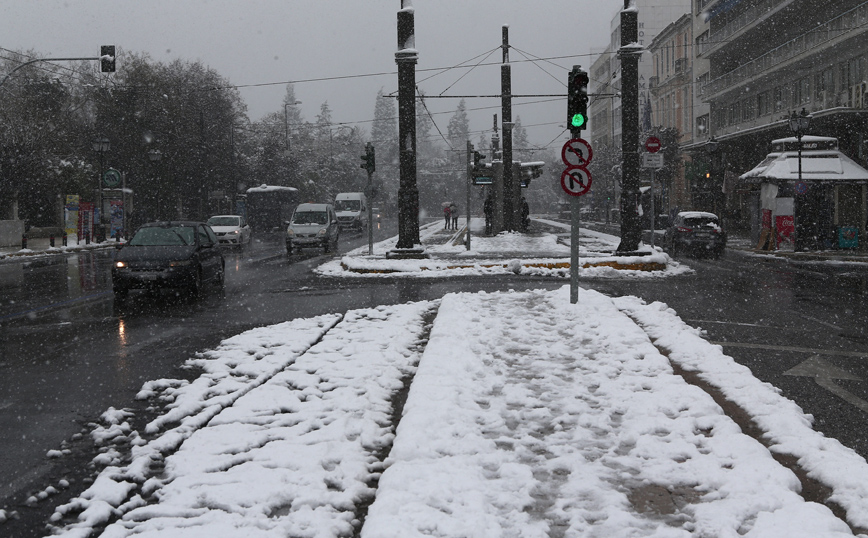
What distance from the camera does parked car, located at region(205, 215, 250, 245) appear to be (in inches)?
1396

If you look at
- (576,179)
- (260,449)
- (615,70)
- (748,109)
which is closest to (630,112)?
(576,179)

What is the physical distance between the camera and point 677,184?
61.0m

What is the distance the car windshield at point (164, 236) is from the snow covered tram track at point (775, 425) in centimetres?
972

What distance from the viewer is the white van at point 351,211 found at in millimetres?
54062

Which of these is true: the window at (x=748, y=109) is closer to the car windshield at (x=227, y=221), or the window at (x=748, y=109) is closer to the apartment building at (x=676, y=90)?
the apartment building at (x=676, y=90)

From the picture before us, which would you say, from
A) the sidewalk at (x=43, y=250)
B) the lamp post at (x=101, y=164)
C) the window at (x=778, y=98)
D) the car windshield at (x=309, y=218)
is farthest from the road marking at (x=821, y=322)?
the lamp post at (x=101, y=164)

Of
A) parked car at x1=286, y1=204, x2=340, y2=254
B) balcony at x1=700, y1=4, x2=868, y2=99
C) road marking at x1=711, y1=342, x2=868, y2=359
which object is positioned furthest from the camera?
balcony at x1=700, y1=4, x2=868, y2=99

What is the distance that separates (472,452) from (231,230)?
3191 cm

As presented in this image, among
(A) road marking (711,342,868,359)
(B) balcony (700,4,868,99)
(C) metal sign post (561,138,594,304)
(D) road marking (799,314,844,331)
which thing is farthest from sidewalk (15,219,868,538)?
(B) balcony (700,4,868,99)

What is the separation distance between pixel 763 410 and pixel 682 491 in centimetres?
191

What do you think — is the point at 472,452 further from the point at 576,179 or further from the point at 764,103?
the point at 764,103

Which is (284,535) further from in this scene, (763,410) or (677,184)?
(677,184)

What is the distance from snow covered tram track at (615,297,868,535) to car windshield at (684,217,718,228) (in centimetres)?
1884

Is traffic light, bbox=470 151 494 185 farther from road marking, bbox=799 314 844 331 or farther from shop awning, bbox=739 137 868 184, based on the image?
road marking, bbox=799 314 844 331
